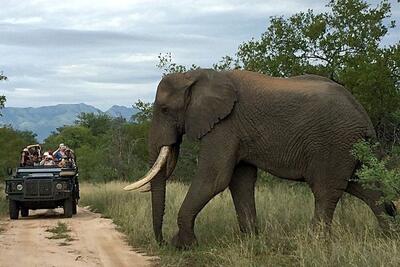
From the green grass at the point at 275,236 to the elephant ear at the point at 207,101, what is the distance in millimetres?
Result: 1714

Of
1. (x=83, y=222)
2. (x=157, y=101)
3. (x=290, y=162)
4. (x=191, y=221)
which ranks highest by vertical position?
(x=157, y=101)

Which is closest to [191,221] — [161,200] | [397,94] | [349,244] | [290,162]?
[161,200]

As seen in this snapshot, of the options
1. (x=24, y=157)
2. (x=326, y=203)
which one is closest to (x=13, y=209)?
(x=24, y=157)

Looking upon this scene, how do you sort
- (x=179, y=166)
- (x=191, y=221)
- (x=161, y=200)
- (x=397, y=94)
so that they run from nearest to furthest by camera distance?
(x=191, y=221) → (x=161, y=200) → (x=397, y=94) → (x=179, y=166)

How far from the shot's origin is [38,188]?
18781 mm

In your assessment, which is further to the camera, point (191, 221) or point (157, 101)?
point (157, 101)

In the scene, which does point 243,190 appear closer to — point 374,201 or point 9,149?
point 374,201

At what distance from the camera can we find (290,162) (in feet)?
34.1

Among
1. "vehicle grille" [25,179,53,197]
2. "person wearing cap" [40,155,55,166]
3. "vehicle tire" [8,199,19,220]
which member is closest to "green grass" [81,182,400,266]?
"vehicle grille" [25,179,53,197]

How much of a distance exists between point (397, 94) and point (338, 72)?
169 centimetres

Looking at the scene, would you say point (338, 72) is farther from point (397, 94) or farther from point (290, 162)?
point (290, 162)

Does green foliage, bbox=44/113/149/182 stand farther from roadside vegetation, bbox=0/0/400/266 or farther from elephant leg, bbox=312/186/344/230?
elephant leg, bbox=312/186/344/230

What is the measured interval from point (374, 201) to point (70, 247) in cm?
494

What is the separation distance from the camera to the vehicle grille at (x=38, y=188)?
1875 cm
